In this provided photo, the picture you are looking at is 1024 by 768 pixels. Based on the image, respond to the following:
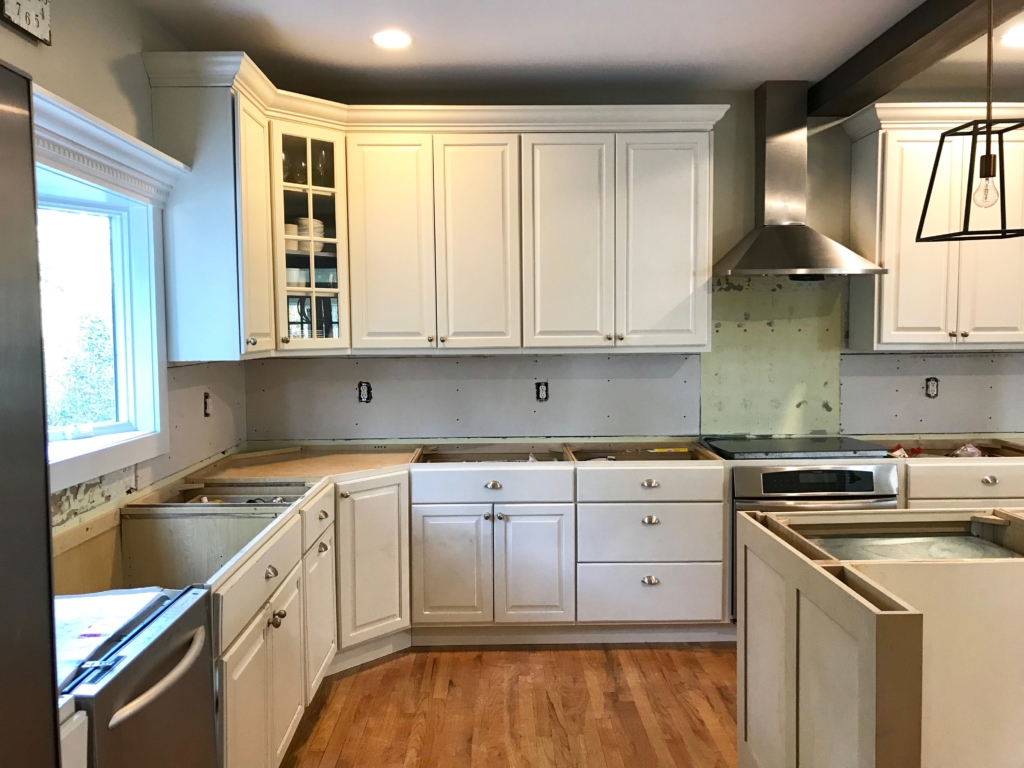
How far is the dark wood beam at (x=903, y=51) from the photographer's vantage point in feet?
7.57

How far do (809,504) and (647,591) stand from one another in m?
0.80

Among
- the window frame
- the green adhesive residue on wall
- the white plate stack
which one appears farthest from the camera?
the green adhesive residue on wall

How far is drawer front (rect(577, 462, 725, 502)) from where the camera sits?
3105 mm

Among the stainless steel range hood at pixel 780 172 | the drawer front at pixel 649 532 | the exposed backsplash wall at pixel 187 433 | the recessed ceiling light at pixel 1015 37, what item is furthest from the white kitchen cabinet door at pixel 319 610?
the recessed ceiling light at pixel 1015 37

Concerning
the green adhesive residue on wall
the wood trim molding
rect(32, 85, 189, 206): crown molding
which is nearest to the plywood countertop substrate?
rect(32, 85, 189, 206): crown molding

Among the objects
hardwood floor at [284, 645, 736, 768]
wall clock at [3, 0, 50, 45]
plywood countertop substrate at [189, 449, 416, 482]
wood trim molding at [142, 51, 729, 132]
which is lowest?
hardwood floor at [284, 645, 736, 768]

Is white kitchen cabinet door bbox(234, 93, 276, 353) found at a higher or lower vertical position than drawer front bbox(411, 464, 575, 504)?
higher

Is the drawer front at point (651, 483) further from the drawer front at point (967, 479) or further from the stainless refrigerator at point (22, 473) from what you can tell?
the stainless refrigerator at point (22, 473)

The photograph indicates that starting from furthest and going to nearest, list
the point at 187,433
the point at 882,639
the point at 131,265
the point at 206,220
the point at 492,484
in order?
the point at 492,484, the point at 187,433, the point at 206,220, the point at 131,265, the point at 882,639

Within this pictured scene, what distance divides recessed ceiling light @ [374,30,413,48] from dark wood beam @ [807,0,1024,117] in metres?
1.85

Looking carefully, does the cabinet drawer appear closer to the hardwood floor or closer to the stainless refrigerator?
the hardwood floor

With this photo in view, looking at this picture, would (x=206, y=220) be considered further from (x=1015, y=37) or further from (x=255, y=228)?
(x=1015, y=37)

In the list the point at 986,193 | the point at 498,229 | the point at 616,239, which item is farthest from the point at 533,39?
the point at 986,193

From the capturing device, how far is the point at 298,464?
3135 mm
